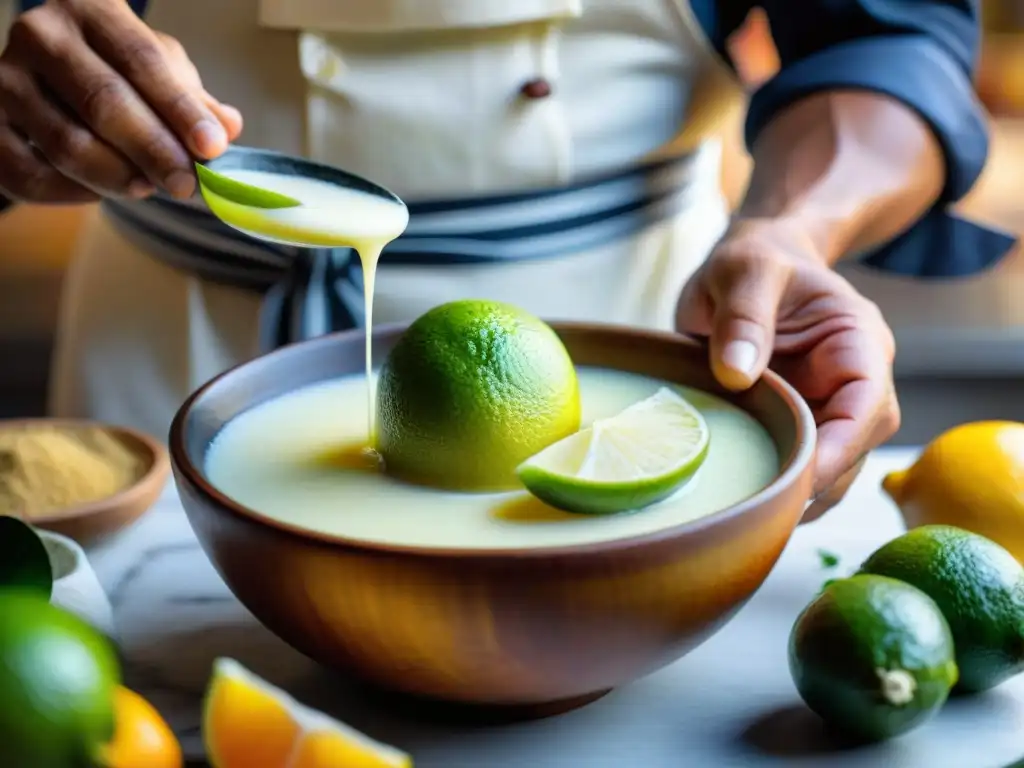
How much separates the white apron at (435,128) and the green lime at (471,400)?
0.43 metres

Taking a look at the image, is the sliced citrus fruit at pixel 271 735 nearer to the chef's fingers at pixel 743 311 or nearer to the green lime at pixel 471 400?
the green lime at pixel 471 400

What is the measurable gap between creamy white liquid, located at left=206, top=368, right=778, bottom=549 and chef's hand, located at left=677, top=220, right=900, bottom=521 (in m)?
0.05

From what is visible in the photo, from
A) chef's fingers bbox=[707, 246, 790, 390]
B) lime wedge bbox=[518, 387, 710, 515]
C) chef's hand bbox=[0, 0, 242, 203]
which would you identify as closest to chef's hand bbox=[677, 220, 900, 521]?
chef's fingers bbox=[707, 246, 790, 390]

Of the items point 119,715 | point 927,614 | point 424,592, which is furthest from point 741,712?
point 119,715

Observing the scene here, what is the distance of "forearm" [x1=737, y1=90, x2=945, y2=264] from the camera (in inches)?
48.7

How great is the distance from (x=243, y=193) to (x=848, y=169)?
24.5 inches

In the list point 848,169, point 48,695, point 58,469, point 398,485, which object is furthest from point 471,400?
point 848,169

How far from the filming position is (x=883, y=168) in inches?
49.5

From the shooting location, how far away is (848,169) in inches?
49.4

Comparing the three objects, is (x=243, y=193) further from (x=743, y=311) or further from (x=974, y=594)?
(x=974, y=594)

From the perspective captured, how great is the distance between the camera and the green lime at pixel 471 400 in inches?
31.6

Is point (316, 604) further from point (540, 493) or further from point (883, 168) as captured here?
point (883, 168)

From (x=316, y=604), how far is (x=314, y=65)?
25.3 inches

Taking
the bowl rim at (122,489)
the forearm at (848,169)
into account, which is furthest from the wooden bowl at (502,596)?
the forearm at (848,169)
